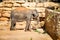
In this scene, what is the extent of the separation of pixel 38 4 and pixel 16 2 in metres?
1.27

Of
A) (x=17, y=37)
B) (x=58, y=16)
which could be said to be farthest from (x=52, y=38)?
(x=17, y=37)

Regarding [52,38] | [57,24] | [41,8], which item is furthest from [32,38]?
[41,8]

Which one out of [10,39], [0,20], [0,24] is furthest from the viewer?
[0,20]

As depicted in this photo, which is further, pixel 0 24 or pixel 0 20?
pixel 0 20

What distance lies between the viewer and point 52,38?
5723 mm

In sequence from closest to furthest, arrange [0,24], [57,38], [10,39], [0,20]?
1. [57,38]
2. [10,39]
3. [0,24]
4. [0,20]

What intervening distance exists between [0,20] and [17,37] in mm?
3578

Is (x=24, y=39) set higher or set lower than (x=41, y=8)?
lower

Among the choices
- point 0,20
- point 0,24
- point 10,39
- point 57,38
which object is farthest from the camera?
point 0,20

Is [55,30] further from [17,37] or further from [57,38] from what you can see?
[17,37]

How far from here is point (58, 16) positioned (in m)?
5.33

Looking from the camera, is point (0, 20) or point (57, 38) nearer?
point (57, 38)

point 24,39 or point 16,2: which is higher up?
point 16,2

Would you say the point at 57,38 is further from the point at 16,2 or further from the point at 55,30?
the point at 16,2
